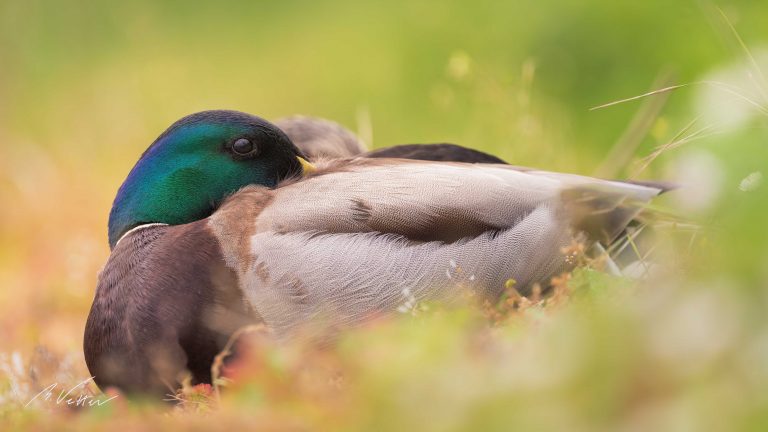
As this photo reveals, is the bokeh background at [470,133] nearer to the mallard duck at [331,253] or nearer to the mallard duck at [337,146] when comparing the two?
the mallard duck at [337,146]

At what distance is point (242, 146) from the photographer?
3531mm

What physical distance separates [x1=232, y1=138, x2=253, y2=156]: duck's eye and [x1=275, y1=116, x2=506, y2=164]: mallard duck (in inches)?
17.9

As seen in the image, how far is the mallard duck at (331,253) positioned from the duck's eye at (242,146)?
0.49 feet

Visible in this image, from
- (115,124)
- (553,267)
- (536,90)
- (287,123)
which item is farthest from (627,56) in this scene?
(553,267)

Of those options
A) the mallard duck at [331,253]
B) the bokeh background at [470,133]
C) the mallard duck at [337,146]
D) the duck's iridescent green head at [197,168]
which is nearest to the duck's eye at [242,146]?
the duck's iridescent green head at [197,168]

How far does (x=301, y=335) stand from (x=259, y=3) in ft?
23.4

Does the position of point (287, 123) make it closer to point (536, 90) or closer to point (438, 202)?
point (438, 202)

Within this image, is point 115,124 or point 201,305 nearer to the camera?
point 201,305

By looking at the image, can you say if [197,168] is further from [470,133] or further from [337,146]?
[470,133]

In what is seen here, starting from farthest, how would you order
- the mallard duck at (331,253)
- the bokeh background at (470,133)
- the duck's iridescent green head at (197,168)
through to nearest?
the duck's iridescent green head at (197,168), the mallard duck at (331,253), the bokeh background at (470,133)

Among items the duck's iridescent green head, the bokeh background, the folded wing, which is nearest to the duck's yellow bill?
the duck's iridescent green head

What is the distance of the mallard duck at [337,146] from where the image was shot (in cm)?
383

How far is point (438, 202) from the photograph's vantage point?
3188 millimetres

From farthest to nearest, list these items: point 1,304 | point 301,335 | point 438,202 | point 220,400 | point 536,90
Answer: point 536,90 → point 1,304 → point 438,202 → point 301,335 → point 220,400
